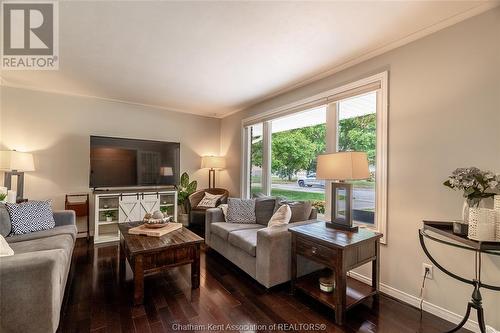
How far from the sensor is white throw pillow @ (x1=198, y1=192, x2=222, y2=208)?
4.36m

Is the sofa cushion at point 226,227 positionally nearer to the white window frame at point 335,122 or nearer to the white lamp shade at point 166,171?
the white window frame at point 335,122

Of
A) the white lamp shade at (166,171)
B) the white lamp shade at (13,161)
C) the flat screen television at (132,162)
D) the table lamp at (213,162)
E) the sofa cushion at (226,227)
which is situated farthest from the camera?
the table lamp at (213,162)

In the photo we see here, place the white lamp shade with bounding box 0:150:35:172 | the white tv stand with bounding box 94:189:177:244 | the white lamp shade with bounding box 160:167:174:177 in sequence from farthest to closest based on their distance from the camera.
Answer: the white lamp shade with bounding box 160:167:174:177 → the white tv stand with bounding box 94:189:177:244 → the white lamp shade with bounding box 0:150:35:172

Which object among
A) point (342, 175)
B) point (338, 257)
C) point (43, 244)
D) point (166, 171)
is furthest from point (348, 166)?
point (166, 171)

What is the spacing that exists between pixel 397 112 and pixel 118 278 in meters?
3.40

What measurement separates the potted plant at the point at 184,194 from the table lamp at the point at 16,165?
2.29 m

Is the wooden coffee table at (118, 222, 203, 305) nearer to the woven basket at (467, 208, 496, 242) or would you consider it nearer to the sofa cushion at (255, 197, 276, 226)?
the sofa cushion at (255, 197, 276, 226)

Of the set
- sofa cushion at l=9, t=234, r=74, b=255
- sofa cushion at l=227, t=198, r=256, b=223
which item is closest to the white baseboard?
sofa cushion at l=227, t=198, r=256, b=223

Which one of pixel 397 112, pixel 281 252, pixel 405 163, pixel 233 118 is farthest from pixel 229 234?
pixel 233 118

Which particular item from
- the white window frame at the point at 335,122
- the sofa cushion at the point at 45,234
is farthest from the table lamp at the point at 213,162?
the sofa cushion at the point at 45,234

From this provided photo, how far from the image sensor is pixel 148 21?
1.94 metres

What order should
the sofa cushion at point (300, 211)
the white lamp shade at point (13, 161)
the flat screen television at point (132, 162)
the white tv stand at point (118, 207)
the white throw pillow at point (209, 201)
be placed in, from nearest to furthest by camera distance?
the sofa cushion at point (300, 211), the white lamp shade at point (13, 161), the white tv stand at point (118, 207), the flat screen television at point (132, 162), the white throw pillow at point (209, 201)

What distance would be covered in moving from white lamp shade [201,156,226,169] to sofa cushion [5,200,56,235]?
8.78 feet

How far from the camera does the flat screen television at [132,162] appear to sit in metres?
3.89
